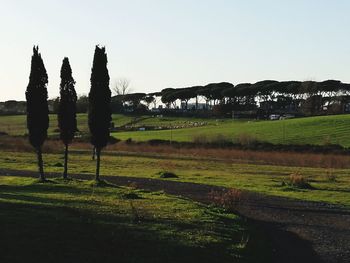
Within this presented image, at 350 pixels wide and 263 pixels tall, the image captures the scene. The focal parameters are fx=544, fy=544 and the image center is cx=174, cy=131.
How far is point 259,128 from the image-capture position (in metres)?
104

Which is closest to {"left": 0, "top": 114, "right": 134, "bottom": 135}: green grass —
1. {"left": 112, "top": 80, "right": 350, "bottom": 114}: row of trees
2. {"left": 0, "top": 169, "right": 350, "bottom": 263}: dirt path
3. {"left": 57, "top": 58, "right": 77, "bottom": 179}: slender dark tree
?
{"left": 112, "top": 80, "right": 350, "bottom": 114}: row of trees

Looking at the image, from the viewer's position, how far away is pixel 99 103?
110 feet

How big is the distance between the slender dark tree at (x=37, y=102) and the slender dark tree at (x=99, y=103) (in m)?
2.84

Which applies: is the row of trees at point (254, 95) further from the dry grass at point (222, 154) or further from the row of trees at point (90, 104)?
the row of trees at point (90, 104)

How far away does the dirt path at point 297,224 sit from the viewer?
15844mm

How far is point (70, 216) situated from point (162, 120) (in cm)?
12759

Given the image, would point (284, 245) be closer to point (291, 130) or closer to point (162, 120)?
point (291, 130)

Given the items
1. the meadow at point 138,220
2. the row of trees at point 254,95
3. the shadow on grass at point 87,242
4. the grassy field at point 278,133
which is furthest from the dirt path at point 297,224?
the row of trees at point 254,95

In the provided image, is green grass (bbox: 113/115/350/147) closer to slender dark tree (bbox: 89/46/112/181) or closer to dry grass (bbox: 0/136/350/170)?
dry grass (bbox: 0/136/350/170)

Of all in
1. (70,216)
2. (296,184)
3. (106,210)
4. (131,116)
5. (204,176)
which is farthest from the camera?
(131,116)

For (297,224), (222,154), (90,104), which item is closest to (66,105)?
(90,104)

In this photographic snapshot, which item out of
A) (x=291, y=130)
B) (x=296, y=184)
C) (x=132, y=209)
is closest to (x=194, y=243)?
(x=132, y=209)

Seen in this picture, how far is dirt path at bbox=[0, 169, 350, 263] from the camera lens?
624 inches

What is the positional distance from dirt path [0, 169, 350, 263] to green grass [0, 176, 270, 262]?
3.47 feet
